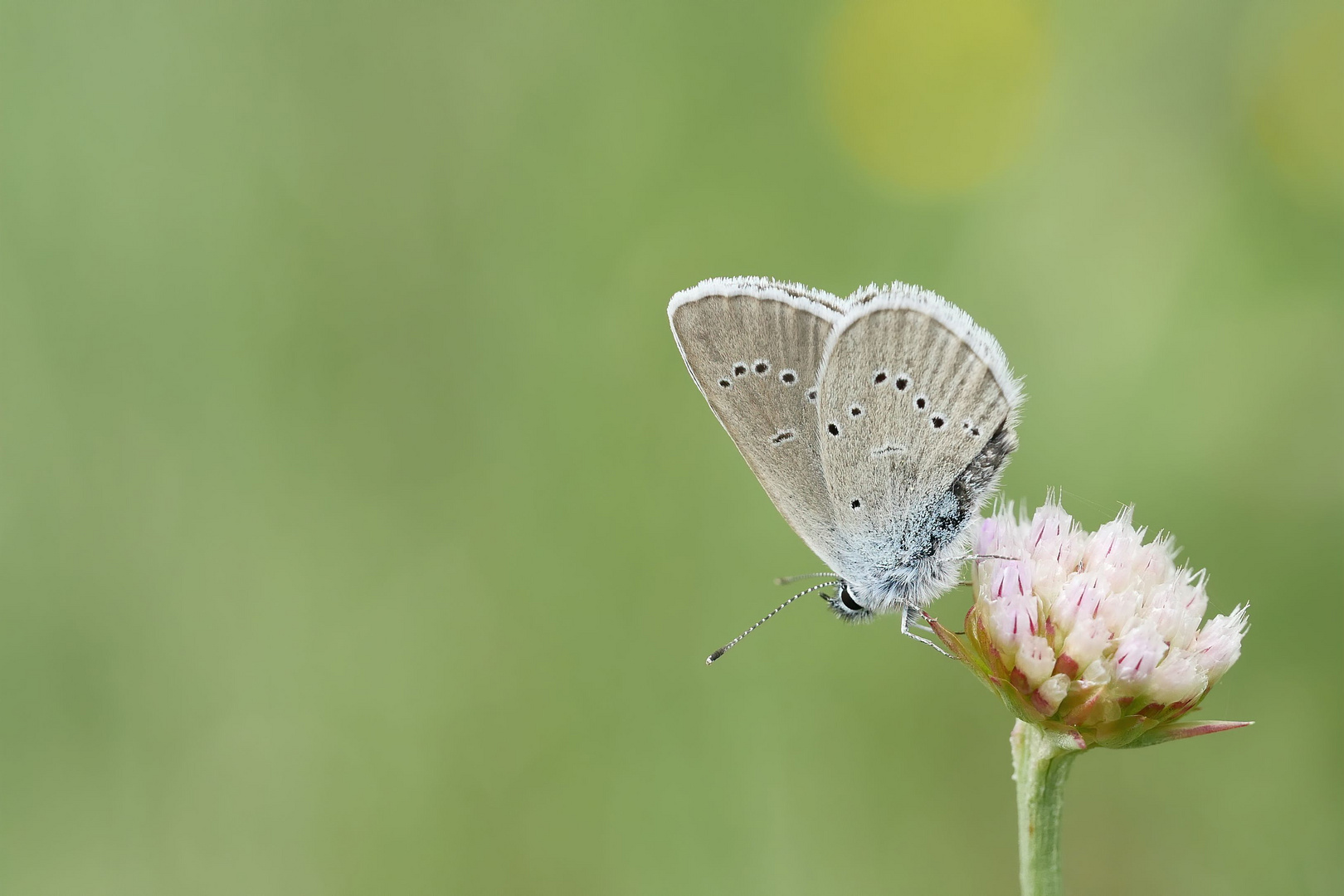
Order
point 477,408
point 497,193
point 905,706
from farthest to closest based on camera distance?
point 497,193 → point 477,408 → point 905,706

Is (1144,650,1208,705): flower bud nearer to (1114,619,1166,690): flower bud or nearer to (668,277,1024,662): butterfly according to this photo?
(1114,619,1166,690): flower bud

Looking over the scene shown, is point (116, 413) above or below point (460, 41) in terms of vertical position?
below

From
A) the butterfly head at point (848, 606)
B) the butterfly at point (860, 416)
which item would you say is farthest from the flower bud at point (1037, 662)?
the butterfly head at point (848, 606)

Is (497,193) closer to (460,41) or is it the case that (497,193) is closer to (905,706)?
(460,41)

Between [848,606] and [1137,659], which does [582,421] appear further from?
[1137,659]

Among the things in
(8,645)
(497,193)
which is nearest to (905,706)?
(497,193)

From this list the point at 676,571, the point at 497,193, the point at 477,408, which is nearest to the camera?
the point at 676,571
